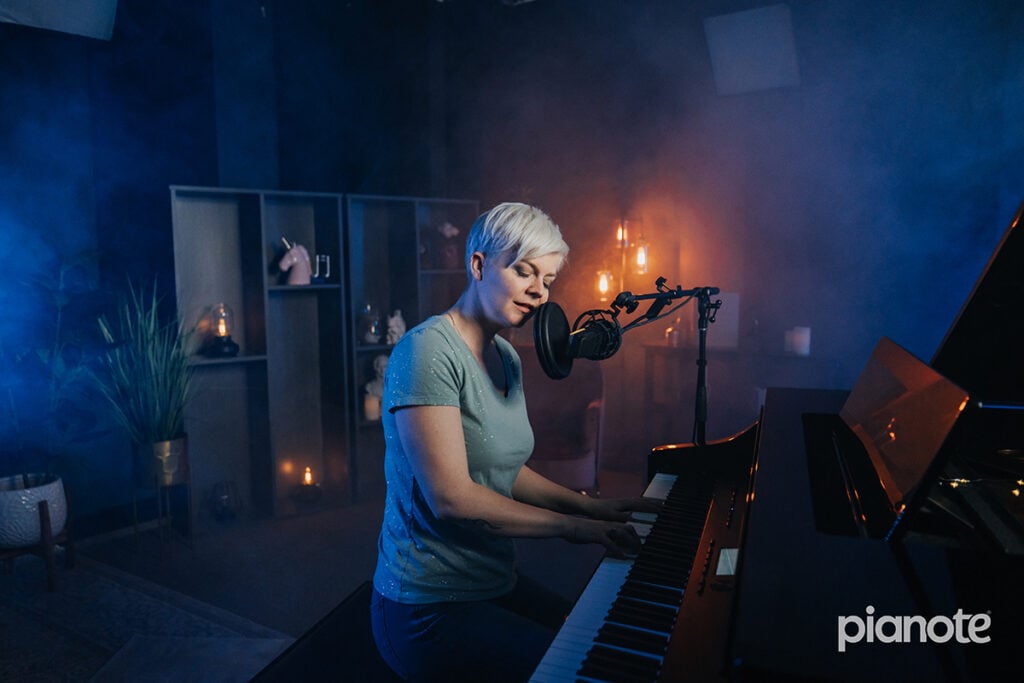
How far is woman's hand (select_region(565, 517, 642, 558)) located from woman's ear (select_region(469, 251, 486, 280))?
59 cm

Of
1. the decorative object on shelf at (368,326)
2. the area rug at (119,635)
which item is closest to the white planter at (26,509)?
the area rug at (119,635)

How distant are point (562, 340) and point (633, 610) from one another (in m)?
0.57

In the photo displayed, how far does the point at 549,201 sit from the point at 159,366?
2.97 m

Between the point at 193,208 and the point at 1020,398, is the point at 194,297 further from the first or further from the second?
the point at 1020,398

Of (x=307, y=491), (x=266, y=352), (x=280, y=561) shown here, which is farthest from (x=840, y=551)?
(x=307, y=491)

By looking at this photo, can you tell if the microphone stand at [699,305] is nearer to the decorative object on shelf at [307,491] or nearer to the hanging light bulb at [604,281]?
the hanging light bulb at [604,281]

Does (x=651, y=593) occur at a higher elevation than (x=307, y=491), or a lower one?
higher

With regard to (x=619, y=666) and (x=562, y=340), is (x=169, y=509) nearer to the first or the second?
(x=562, y=340)

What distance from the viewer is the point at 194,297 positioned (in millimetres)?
3971

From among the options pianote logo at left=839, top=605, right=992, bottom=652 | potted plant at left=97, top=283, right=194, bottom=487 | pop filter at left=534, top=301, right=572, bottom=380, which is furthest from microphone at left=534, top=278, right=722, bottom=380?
potted plant at left=97, top=283, right=194, bottom=487

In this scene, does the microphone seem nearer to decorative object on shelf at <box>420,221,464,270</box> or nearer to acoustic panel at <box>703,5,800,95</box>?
decorative object on shelf at <box>420,221,464,270</box>

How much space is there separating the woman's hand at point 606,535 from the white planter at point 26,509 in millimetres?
2890

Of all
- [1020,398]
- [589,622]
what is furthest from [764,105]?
[589,622]

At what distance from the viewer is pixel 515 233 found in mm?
1518
